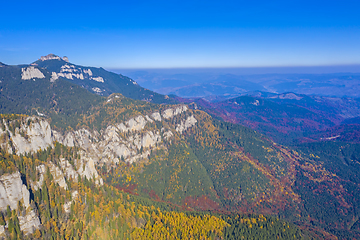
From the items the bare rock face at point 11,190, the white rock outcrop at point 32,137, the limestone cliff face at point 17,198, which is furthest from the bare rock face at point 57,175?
the bare rock face at point 11,190

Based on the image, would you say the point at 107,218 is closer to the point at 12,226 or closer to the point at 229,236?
the point at 12,226

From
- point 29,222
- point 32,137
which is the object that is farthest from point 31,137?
point 29,222

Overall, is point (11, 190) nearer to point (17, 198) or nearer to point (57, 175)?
point (17, 198)

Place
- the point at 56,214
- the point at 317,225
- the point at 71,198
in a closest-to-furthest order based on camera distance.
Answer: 1. the point at 56,214
2. the point at 71,198
3. the point at 317,225

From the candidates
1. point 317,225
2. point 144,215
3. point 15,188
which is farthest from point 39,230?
point 317,225

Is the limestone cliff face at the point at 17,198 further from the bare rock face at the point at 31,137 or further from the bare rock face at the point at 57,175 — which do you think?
the bare rock face at the point at 31,137

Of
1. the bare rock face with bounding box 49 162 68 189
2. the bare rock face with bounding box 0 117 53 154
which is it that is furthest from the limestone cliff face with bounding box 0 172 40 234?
the bare rock face with bounding box 0 117 53 154

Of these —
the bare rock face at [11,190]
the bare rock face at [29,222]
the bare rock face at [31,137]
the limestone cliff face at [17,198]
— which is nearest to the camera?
the bare rock face at [11,190]

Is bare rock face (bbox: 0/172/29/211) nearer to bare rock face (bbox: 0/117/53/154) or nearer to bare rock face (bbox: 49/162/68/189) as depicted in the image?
bare rock face (bbox: 49/162/68/189)
